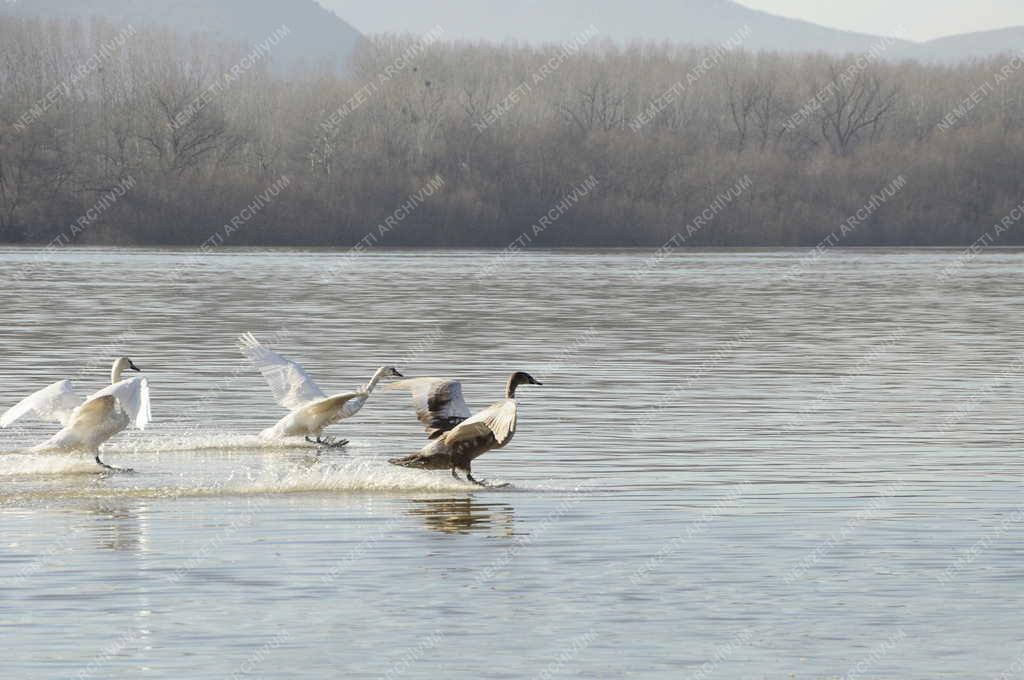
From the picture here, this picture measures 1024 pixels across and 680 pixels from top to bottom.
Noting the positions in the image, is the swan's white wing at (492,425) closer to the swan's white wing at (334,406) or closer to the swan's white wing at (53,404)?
the swan's white wing at (334,406)

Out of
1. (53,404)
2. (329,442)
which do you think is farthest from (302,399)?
(53,404)

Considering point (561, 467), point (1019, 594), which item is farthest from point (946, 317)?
point (1019, 594)

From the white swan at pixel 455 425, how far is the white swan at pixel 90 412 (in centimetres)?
215

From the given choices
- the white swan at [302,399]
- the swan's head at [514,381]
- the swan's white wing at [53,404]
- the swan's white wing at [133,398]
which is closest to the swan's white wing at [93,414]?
the swan's white wing at [133,398]

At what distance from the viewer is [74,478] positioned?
16141mm

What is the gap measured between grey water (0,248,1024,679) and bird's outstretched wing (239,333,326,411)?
51 cm

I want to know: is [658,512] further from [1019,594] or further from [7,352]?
[7,352]

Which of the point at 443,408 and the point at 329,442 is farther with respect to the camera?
the point at 329,442

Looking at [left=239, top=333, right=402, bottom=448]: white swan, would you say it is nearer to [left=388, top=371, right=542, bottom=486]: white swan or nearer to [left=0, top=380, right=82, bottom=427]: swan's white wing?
[left=388, top=371, right=542, bottom=486]: white swan

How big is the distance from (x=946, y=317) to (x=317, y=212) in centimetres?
5371

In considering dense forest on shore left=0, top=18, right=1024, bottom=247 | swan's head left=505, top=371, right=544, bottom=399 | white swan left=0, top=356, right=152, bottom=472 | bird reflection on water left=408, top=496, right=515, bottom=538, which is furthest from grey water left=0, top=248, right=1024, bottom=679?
dense forest on shore left=0, top=18, right=1024, bottom=247

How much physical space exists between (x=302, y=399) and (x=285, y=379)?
13.8 inches

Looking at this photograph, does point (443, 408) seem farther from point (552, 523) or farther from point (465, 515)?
point (552, 523)

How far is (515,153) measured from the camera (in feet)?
321
